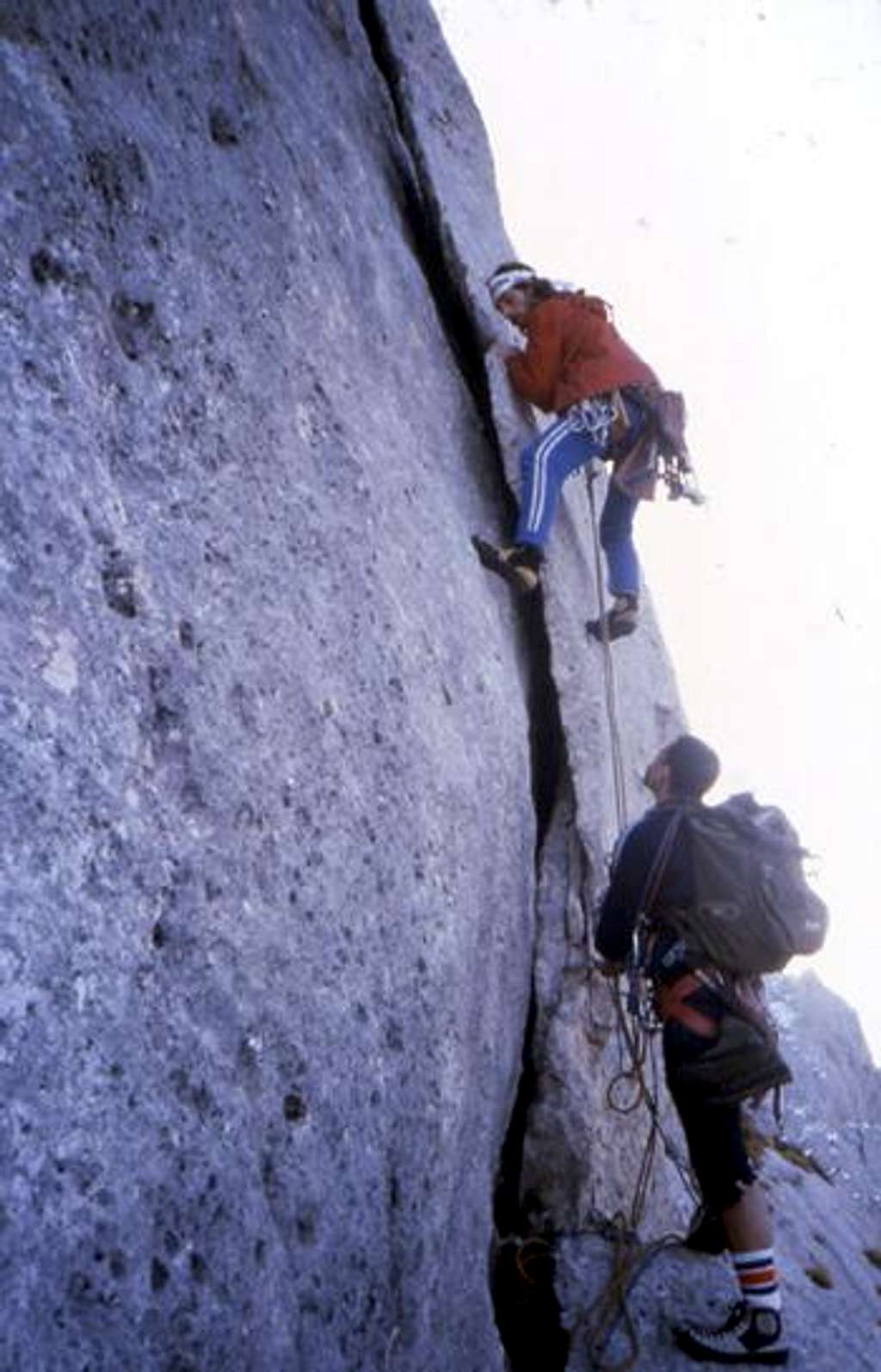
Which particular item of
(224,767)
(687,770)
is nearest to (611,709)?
(687,770)

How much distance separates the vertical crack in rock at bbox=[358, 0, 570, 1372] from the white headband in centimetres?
24

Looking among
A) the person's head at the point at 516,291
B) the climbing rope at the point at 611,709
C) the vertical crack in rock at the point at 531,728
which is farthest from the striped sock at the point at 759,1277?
the person's head at the point at 516,291

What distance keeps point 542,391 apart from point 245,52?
3.22 meters

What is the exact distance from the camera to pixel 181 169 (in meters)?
4.18

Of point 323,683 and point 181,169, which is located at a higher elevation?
point 181,169

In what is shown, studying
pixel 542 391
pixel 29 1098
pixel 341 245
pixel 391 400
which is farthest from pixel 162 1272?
pixel 542 391

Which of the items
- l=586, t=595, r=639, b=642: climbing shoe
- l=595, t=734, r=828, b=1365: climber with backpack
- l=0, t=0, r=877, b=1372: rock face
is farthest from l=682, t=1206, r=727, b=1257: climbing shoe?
l=586, t=595, r=639, b=642: climbing shoe

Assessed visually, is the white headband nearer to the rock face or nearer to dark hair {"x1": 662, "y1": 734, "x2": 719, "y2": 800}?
the rock face

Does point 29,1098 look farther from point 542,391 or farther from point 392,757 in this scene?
point 542,391

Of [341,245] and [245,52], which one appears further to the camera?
[341,245]

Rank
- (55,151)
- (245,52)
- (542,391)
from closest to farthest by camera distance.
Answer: (55,151) → (245,52) → (542,391)

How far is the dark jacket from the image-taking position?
5.21 metres

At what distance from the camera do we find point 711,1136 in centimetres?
496

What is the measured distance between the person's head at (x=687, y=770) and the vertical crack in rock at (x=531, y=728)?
3.88 feet
